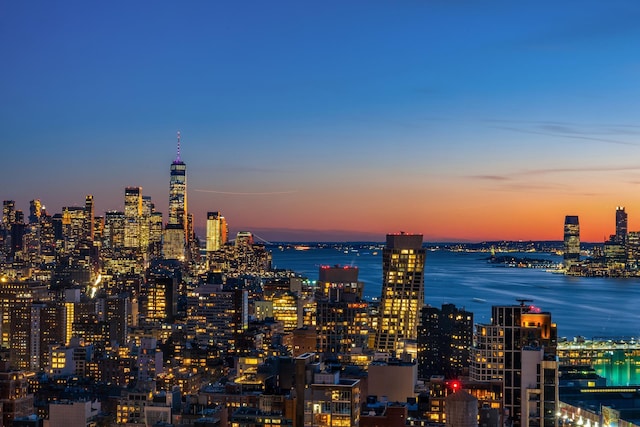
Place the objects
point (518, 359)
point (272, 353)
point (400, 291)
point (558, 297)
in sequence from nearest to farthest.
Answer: point (518, 359)
point (272, 353)
point (400, 291)
point (558, 297)

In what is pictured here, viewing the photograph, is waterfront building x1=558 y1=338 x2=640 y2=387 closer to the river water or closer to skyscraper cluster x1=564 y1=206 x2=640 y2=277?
the river water

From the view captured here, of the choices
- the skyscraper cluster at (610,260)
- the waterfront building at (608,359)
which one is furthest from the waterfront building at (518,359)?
the skyscraper cluster at (610,260)

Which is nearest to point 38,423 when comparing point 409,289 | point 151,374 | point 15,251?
point 151,374

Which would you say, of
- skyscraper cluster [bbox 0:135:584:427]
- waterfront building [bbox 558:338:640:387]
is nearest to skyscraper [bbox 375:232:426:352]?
skyscraper cluster [bbox 0:135:584:427]

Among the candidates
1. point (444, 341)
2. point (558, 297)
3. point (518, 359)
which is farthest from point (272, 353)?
point (558, 297)

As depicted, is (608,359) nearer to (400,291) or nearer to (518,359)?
(400,291)
